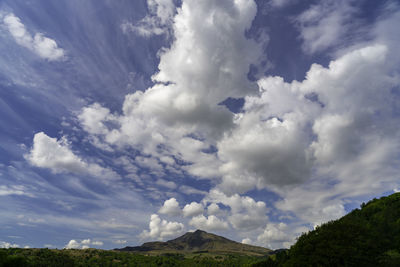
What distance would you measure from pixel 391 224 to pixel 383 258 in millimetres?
27455

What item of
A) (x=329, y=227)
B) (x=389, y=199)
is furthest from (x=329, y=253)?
(x=389, y=199)

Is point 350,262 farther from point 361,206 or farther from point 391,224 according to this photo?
point 361,206

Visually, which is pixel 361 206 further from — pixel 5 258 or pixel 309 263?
pixel 5 258

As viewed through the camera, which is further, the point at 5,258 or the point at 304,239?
the point at 5,258

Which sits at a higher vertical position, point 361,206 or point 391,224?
point 361,206

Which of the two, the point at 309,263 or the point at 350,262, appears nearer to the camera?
A: the point at 350,262

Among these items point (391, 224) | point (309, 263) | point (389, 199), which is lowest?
point (309, 263)

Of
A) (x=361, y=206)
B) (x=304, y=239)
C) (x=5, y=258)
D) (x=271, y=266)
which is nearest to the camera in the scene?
(x=304, y=239)

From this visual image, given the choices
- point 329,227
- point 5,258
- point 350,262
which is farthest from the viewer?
point 5,258

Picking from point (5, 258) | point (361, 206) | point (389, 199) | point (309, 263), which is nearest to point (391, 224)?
point (309, 263)

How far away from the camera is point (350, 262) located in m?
73.8

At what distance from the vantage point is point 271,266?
143250mm

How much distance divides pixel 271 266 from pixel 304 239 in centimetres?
6042

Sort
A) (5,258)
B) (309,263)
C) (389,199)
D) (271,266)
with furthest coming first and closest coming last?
1. (389,199)
2. (271,266)
3. (5,258)
4. (309,263)
